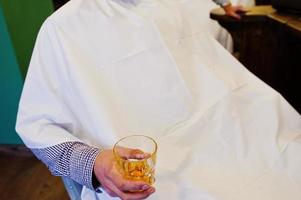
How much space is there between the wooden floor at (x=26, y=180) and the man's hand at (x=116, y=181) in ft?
4.20

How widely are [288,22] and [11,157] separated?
1965mm

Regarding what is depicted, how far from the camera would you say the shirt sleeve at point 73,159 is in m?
0.77

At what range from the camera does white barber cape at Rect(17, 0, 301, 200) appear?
0.85m

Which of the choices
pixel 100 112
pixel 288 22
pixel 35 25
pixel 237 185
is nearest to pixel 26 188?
pixel 35 25

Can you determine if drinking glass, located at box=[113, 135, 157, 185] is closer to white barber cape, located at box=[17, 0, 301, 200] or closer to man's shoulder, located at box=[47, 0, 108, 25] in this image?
white barber cape, located at box=[17, 0, 301, 200]

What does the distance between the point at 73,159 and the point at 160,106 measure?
11.4 inches

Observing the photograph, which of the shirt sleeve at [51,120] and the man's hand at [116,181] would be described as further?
the shirt sleeve at [51,120]

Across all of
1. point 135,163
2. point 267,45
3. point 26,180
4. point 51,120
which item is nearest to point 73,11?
point 51,120

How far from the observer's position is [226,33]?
1.41 m

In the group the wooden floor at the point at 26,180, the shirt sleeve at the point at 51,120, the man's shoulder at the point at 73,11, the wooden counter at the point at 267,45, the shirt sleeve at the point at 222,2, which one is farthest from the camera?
the wooden floor at the point at 26,180

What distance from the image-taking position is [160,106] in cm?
96

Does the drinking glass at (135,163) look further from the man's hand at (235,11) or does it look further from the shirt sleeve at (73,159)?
the man's hand at (235,11)

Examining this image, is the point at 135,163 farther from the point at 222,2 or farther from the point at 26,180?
the point at 26,180

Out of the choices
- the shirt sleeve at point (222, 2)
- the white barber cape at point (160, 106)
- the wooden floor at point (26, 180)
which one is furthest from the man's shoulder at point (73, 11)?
the wooden floor at point (26, 180)
